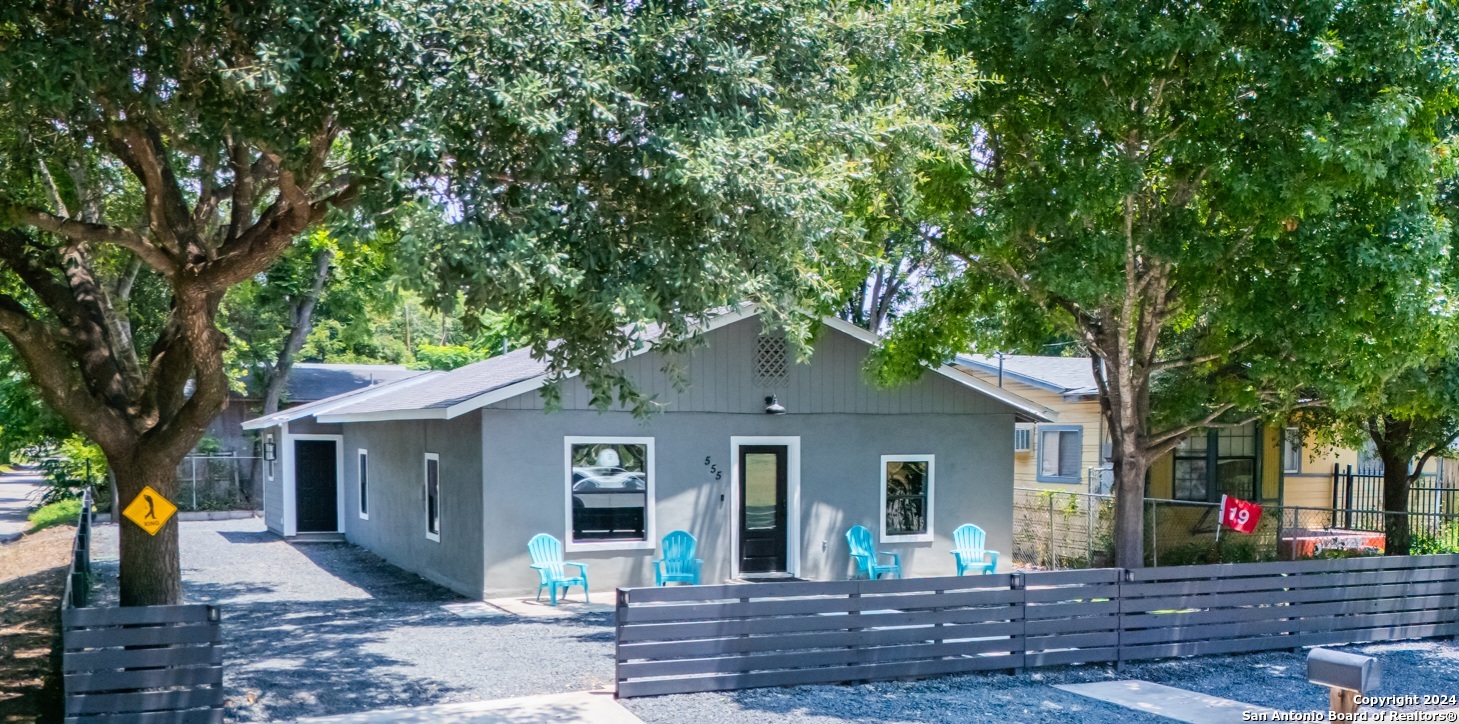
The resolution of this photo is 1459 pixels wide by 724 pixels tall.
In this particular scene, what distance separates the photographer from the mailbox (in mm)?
A: 6164

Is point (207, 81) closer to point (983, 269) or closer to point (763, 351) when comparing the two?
point (983, 269)

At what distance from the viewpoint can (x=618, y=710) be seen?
28.8 feet

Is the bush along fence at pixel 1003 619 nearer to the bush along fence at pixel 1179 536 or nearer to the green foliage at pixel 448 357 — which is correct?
the bush along fence at pixel 1179 536

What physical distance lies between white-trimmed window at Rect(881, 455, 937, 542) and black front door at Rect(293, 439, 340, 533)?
12.0 m

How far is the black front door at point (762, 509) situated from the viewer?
16.0 metres

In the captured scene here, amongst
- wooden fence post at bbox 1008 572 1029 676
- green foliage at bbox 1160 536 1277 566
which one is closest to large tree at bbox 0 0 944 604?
wooden fence post at bbox 1008 572 1029 676

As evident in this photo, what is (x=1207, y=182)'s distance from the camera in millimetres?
11523

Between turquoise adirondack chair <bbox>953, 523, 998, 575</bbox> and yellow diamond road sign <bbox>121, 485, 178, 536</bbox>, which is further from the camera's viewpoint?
turquoise adirondack chair <bbox>953, 523, 998, 575</bbox>

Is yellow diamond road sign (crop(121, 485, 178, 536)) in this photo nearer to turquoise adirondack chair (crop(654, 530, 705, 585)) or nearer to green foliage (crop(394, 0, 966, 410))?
green foliage (crop(394, 0, 966, 410))

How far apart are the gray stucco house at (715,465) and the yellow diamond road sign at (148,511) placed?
484 centimetres

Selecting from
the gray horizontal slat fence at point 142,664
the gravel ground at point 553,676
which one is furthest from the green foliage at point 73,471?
the gray horizontal slat fence at point 142,664

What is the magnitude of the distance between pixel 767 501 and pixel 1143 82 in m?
7.65

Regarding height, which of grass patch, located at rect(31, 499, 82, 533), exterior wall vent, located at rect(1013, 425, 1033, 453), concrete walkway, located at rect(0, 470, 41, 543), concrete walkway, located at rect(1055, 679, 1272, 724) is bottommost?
concrete walkway, located at rect(0, 470, 41, 543)

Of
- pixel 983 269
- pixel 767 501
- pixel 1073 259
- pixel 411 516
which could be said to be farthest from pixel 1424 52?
pixel 411 516
